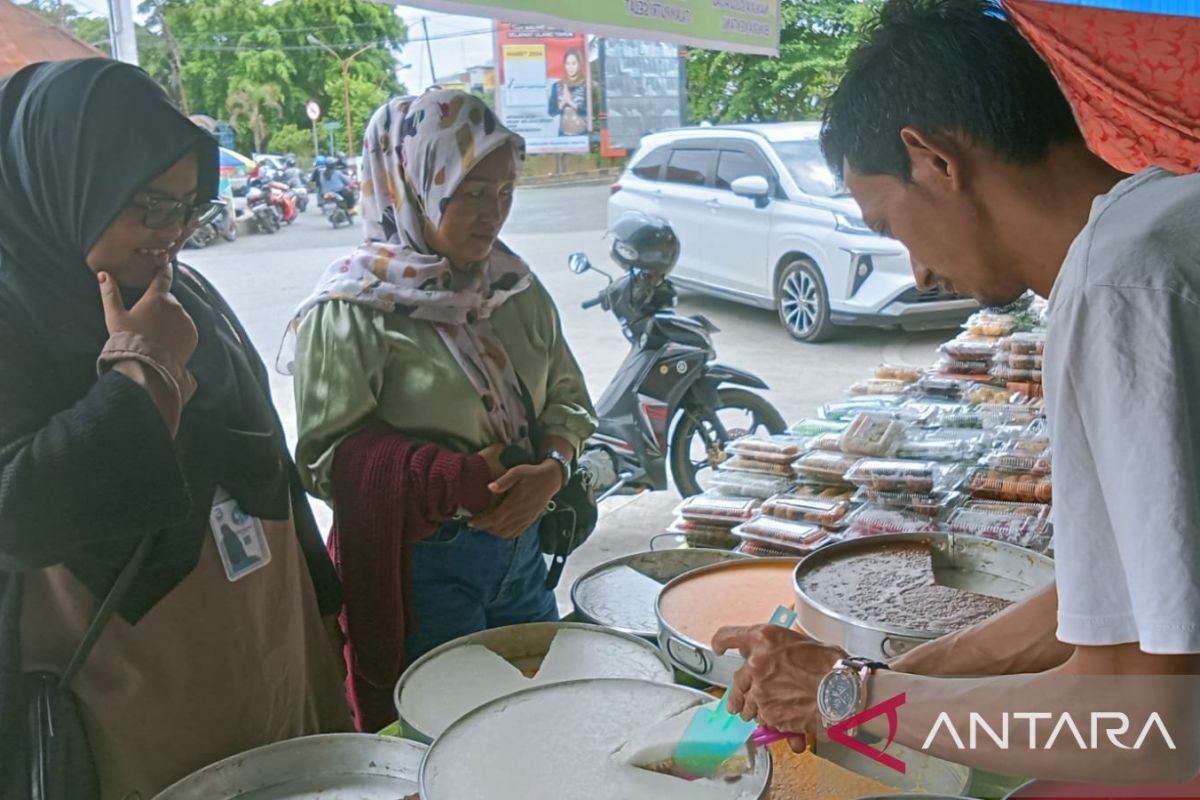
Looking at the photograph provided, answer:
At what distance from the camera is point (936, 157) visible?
0.95 meters

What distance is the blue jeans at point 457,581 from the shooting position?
165cm

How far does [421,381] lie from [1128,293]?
3.71 ft

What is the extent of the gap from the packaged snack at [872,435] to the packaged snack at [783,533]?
398 millimetres

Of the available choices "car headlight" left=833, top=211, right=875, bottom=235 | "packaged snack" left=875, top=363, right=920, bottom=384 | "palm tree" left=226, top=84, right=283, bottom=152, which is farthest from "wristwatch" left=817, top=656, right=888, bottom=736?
"car headlight" left=833, top=211, right=875, bottom=235

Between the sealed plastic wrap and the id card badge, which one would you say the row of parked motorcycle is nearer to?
the sealed plastic wrap

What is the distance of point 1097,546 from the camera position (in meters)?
0.77

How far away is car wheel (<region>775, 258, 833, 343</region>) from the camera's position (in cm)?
713

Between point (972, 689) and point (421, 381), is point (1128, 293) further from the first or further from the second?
point (421, 381)

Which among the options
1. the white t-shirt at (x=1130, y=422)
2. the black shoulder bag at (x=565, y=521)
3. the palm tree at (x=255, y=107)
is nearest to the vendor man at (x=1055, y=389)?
the white t-shirt at (x=1130, y=422)

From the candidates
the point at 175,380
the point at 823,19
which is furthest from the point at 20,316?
the point at 823,19

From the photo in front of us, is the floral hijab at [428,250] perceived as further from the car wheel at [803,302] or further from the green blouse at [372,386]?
the car wheel at [803,302]

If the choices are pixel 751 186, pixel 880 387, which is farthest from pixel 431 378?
pixel 751 186

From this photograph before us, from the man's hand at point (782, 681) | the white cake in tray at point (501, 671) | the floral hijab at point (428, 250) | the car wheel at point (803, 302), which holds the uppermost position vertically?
the floral hijab at point (428, 250)

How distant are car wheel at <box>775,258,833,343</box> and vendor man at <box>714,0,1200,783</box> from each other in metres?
6.18
